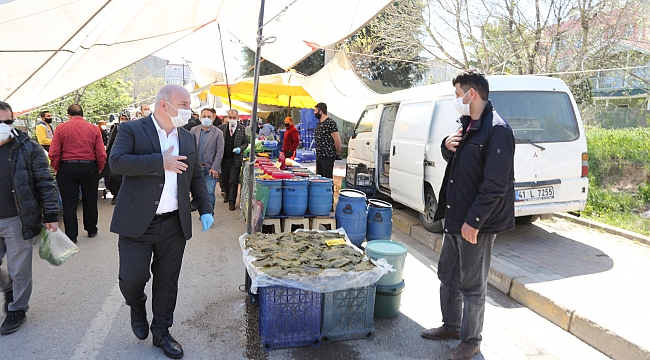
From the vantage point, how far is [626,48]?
40.2 feet

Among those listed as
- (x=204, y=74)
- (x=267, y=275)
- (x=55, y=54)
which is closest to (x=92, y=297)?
(x=267, y=275)

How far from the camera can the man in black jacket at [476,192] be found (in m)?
2.82

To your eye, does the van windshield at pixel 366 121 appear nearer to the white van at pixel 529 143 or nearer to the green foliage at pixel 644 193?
the white van at pixel 529 143

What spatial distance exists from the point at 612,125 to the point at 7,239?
15.3 meters

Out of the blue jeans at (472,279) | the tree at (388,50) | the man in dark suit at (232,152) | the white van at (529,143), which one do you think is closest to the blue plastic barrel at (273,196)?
the blue jeans at (472,279)

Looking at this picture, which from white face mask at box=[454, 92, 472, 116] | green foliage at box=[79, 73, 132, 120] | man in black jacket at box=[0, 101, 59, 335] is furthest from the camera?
green foliage at box=[79, 73, 132, 120]

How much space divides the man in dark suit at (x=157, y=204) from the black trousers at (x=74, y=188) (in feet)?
11.1

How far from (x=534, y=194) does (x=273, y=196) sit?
10.8ft

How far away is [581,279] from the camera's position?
14.4 ft

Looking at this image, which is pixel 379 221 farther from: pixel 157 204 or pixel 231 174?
pixel 231 174

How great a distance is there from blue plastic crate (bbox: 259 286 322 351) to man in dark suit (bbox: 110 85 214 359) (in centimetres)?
67

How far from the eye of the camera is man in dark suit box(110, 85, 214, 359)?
9.23 ft

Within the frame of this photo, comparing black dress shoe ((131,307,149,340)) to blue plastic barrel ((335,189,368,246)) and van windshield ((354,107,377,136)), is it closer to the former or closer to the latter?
blue plastic barrel ((335,189,368,246))

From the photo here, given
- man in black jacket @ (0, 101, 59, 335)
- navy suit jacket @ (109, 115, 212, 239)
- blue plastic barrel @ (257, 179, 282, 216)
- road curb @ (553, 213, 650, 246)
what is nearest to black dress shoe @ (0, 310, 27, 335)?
man in black jacket @ (0, 101, 59, 335)
